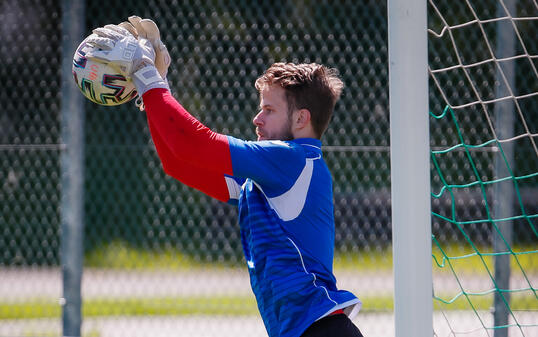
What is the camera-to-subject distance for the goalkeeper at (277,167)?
2084 millimetres

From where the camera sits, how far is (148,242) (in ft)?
17.1

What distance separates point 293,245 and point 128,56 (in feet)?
2.70

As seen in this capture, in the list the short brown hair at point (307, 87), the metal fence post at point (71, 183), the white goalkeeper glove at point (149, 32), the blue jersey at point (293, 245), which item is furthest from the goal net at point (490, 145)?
the metal fence post at point (71, 183)

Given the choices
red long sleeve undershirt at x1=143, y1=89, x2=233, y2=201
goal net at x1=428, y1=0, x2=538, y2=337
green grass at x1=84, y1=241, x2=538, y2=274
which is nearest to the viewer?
red long sleeve undershirt at x1=143, y1=89, x2=233, y2=201

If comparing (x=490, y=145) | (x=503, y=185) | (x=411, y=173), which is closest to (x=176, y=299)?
(x=490, y=145)

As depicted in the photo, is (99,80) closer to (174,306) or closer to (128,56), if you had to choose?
(128,56)

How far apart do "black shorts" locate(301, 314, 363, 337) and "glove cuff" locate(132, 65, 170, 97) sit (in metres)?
0.94

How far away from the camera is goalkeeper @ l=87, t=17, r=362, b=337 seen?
2.08 meters

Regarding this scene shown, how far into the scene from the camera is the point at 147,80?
2.15m

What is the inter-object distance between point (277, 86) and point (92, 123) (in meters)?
4.39

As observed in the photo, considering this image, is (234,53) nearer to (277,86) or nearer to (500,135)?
(500,135)

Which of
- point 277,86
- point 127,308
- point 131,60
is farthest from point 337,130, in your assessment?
point 131,60

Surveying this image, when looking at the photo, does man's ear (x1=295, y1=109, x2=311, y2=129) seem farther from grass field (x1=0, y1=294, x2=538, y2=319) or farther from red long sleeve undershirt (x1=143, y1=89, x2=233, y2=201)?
grass field (x1=0, y1=294, x2=538, y2=319)

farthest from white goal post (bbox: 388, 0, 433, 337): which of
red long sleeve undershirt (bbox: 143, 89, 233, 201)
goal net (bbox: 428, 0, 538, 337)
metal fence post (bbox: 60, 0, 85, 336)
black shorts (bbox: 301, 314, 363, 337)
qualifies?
metal fence post (bbox: 60, 0, 85, 336)
